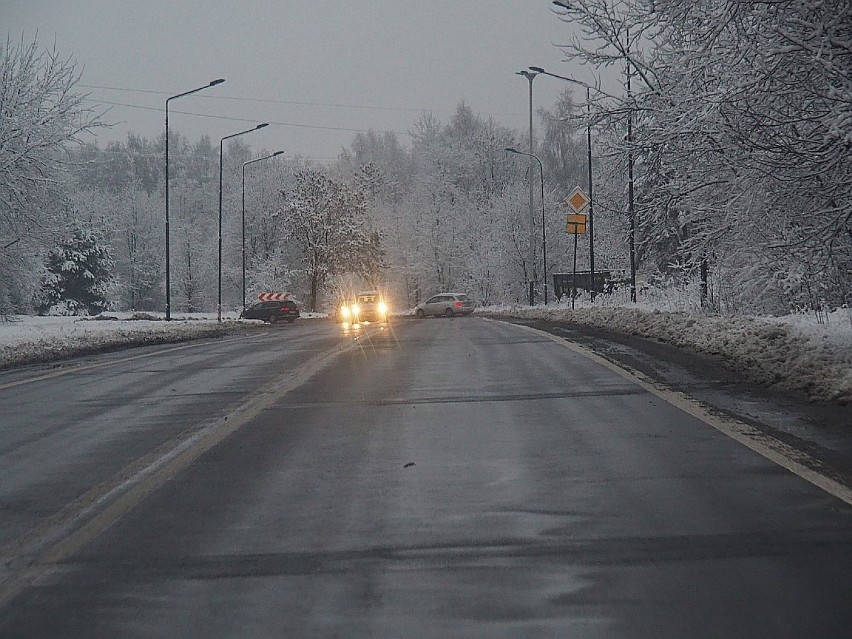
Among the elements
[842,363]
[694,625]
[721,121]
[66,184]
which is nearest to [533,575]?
[694,625]

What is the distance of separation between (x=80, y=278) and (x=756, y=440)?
239 feet

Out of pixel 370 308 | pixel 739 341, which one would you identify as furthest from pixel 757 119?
pixel 370 308

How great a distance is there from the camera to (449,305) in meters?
61.7

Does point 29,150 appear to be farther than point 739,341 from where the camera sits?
Yes

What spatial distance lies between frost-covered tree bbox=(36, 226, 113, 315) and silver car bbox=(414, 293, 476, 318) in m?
26.1

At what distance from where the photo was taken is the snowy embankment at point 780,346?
997cm

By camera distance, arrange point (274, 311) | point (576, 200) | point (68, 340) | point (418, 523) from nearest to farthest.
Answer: point (418, 523) → point (68, 340) → point (576, 200) → point (274, 311)

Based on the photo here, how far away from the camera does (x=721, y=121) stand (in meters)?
10.9

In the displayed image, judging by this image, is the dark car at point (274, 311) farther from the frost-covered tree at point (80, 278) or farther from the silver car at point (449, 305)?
the frost-covered tree at point (80, 278)

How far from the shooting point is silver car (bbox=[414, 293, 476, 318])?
61.4m

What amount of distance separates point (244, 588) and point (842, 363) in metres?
8.15

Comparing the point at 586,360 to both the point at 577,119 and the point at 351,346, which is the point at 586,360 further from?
the point at 351,346

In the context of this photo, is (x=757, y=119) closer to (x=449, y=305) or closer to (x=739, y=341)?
(x=739, y=341)

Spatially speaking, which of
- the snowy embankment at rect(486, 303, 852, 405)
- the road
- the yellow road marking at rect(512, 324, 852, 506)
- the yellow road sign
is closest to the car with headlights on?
the yellow road sign
